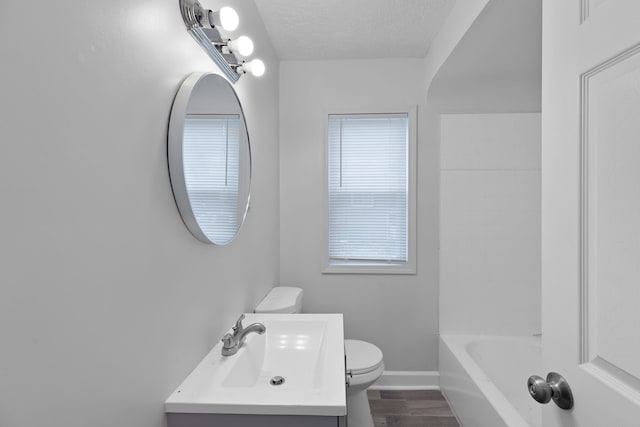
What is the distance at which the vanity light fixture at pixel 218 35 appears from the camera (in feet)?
3.56

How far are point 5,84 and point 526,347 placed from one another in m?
2.94

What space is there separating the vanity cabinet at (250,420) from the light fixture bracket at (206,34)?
1.15 metres

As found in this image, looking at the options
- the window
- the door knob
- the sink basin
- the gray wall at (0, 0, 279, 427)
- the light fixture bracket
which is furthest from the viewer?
the window

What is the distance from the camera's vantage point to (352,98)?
8.62ft

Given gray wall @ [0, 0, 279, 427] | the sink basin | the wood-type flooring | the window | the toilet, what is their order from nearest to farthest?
gray wall @ [0, 0, 279, 427]
the sink basin
the toilet
the wood-type flooring
the window

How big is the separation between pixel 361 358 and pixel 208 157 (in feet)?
4.89

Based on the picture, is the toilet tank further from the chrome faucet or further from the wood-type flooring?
the wood-type flooring

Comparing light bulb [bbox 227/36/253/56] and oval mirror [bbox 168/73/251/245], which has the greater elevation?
light bulb [bbox 227/36/253/56]

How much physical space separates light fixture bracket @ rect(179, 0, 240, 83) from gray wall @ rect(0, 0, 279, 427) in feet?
0.12

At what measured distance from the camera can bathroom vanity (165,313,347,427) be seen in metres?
0.97

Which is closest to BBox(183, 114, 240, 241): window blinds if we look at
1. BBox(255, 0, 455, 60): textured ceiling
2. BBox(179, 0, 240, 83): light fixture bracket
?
BBox(179, 0, 240, 83): light fixture bracket

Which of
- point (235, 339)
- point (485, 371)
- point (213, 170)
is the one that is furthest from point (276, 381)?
point (485, 371)

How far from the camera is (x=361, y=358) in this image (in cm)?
206

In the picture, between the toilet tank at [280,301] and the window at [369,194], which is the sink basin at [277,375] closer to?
the toilet tank at [280,301]
